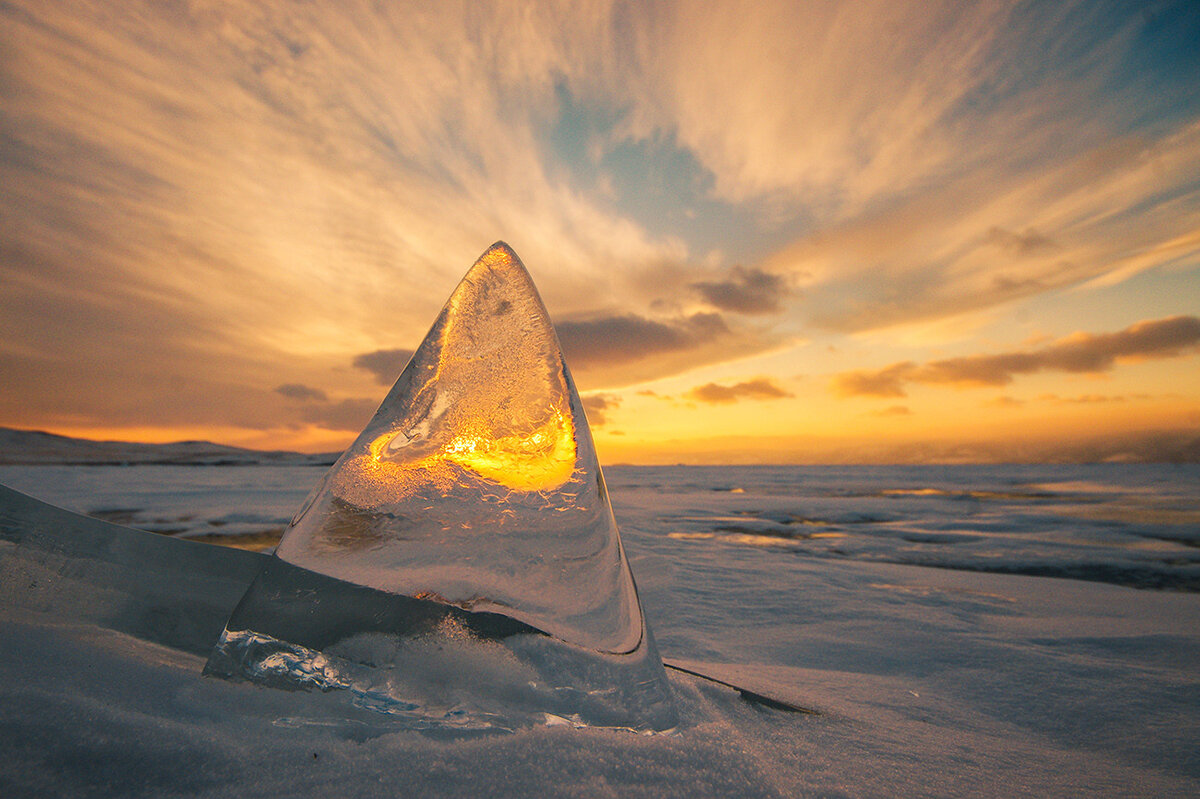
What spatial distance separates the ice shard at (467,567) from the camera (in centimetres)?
90

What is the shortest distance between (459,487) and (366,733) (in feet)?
1.40

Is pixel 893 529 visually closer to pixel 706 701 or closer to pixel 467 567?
pixel 706 701

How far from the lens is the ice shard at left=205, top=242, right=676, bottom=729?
0.90 meters

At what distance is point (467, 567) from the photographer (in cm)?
99

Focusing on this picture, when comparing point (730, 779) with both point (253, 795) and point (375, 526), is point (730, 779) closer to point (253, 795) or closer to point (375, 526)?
point (253, 795)

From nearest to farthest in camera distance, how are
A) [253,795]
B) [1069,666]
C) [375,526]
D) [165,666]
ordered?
[253,795] → [165,666] → [375,526] → [1069,666]

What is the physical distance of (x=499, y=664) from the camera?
3.04 ft

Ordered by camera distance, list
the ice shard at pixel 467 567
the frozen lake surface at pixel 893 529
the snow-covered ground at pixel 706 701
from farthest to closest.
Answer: the frozen lake surface at pixel 893 529, the ice shard at pixel 467 567, the snow-covered ground at pixel 706 701

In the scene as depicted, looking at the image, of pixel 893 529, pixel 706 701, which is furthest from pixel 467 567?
pixel 893 529

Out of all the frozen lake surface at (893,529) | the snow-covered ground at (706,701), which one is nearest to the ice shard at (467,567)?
the snow-covered ground at (706,701)

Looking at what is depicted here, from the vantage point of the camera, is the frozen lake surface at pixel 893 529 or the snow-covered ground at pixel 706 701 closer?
the snow-covered ground at pixel 706 701

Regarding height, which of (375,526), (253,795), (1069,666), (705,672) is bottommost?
(1069,666)

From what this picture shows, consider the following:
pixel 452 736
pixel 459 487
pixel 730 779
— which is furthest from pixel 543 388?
pixel 730 779

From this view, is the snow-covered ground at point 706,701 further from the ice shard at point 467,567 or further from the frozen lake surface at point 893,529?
the frozen lake surface at point 893,529
